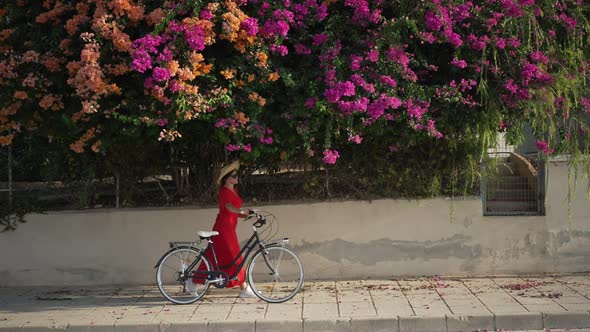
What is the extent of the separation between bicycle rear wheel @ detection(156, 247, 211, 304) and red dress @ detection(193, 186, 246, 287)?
12 cm

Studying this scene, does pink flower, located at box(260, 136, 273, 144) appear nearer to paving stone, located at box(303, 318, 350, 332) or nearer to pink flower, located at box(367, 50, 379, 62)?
pink flower, located at box(367, 50, 379, 62)

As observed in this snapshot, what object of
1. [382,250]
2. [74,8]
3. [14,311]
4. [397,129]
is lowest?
[14,311]

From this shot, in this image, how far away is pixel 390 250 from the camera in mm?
9258

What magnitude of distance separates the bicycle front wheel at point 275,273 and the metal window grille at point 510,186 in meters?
2.82

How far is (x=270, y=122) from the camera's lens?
A: 8.00m

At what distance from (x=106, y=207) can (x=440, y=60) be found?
499cm

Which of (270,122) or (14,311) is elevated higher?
(270,122)

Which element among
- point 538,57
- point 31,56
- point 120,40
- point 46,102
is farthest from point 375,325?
point 31,56

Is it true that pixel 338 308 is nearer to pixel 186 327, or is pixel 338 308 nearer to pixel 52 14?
pixel 186 327

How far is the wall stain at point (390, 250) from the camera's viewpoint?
30.3ft

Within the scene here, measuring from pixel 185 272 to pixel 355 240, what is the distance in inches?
95.7

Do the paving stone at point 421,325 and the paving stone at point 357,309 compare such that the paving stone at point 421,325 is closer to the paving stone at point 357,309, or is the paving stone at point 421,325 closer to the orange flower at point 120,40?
the paving stone at point 357,309

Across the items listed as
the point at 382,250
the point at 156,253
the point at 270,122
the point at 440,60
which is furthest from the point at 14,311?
the point at 440,60

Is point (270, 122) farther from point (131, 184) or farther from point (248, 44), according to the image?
point (131, 184)
